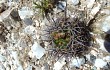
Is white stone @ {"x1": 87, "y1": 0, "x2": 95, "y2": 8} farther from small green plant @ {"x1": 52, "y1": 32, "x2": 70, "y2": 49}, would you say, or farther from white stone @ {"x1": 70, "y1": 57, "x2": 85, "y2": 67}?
white stone @ {"x1": 70, "y1": 57, "x2": 85, "y2": 67}

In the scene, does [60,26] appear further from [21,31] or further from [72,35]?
[21,31]

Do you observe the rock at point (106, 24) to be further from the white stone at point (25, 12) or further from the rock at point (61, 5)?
the white stone at point (25, 12)

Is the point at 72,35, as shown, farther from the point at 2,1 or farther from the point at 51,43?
the point at 2,1

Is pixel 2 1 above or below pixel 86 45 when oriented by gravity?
above

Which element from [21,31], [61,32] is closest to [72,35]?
[61,32]

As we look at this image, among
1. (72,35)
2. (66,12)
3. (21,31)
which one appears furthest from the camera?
(21,31)

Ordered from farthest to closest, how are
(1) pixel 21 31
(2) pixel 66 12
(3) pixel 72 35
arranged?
(1) pixel 21 31, (2) pixel 66 12, (3) pixel 72 35

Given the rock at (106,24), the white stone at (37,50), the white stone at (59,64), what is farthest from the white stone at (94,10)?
the white stone at (37,50)

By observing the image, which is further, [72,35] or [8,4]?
[8,4]

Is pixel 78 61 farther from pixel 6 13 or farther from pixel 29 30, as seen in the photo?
pixel 6 13
